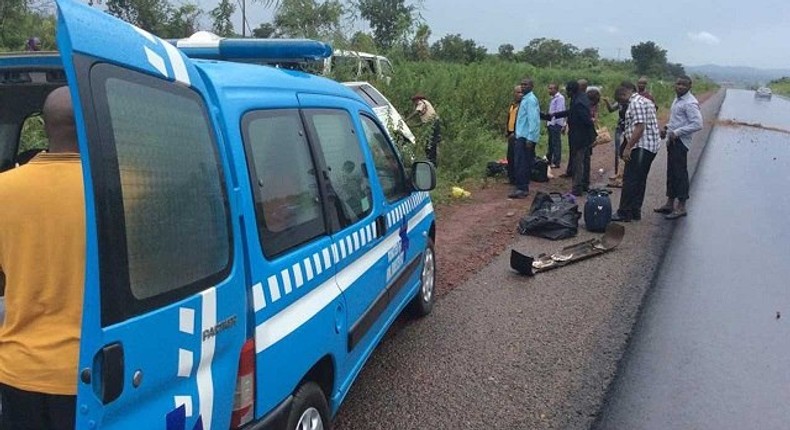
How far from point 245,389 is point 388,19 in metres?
10.6

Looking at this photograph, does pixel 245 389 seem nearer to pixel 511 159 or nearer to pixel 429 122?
pixel 429 122

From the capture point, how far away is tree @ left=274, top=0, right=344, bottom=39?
860 cm

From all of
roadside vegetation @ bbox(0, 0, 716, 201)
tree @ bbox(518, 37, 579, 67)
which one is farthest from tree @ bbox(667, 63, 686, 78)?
roadside vegetation @ bbox(0, 0, 716, 201)

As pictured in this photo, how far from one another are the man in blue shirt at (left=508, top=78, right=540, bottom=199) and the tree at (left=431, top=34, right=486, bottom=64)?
28378mm

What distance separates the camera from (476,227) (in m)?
8.55

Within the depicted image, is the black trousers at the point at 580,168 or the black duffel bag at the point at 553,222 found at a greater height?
the black trousers at the point at 580,168

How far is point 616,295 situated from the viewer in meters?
5.82

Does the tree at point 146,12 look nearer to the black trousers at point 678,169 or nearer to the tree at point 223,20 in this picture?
the tree at point 223,20

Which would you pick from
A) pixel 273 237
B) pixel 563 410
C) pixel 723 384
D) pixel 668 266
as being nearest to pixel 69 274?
pixel 273 237

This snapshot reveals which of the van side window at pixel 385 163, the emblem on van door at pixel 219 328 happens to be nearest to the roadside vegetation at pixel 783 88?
the van side window at pixel 385 163

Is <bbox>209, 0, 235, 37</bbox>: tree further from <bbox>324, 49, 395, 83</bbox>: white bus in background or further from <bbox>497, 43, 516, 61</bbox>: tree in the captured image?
<bbox>497, 43, 516, 61</bbox>: tree

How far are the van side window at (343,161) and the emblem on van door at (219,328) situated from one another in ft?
3.61

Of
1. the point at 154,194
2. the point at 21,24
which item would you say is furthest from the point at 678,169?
the point at 21,24

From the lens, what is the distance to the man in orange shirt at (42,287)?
1.77 metres
